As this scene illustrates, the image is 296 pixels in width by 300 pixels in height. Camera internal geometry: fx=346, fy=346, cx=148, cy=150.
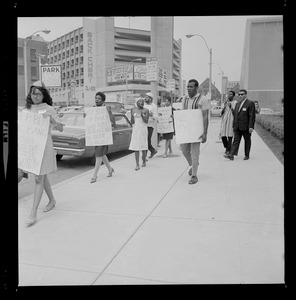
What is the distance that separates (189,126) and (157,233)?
268 centimetres

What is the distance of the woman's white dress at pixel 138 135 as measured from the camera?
7.48m

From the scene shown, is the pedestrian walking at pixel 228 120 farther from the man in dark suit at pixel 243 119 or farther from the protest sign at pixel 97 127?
the protest sign at pixel 97 127

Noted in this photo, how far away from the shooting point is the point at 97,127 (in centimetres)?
630

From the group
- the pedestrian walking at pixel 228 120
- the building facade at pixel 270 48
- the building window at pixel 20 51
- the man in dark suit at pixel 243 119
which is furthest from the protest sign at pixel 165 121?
the building window at pixel 20 51

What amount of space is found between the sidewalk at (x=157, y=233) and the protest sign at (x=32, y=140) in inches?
28.1

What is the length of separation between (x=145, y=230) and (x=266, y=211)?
1619mm

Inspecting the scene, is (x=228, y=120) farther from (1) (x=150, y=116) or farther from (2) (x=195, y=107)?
(2) (x=195, y=107)

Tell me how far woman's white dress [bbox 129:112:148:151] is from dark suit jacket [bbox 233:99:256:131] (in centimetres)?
228

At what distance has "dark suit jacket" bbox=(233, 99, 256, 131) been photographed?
811cm

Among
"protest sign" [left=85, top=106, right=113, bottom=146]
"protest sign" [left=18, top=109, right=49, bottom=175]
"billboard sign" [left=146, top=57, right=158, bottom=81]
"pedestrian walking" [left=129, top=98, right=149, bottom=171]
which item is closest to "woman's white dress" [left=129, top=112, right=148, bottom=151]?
"pedestrian walking" [left=129, top=98, right=149, bottom=171]

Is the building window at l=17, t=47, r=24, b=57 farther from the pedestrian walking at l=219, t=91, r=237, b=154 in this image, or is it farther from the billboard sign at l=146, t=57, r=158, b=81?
the billboard sign at l=146, t=57, r=158, b=81
